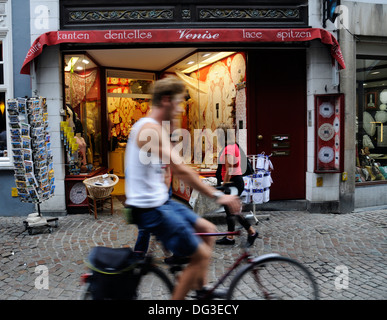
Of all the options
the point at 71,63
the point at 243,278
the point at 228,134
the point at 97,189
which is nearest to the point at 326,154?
the point at 228,134

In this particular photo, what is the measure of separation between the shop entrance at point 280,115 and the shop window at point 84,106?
12.9 feet

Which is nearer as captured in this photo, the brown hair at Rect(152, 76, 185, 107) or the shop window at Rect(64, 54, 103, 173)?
the brown hair at Rect(152, 76, 185, 107)

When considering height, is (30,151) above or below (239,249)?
above

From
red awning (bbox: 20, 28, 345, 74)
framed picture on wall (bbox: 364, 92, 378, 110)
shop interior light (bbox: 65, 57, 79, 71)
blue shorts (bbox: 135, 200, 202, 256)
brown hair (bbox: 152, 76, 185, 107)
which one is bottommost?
blue shorts (bbox: 135, 200, 202, 256)

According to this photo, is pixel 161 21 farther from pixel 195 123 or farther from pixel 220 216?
pixel 220 216

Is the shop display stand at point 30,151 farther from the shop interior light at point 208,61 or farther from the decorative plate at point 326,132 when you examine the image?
the decorative plate at point 326,132

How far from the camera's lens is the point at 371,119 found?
29.0 feet

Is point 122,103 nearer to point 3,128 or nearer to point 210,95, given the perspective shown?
point 210,95

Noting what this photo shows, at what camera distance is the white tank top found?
2.79 meters

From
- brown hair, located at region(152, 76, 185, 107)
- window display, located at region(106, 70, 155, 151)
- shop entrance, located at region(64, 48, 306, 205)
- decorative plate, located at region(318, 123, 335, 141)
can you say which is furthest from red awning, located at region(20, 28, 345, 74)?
brown hair, located at region(152, 76, 185, 107)

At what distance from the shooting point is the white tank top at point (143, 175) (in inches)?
110

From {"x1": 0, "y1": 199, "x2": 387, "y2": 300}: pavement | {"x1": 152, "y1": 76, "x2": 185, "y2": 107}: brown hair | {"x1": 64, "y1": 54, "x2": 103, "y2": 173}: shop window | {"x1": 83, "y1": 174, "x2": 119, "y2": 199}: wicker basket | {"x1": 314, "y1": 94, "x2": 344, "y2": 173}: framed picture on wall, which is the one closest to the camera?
{"x1": 152, "y1": 76, "x2": 185, "y2": 107}: brown hair

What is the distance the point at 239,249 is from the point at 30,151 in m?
3.96

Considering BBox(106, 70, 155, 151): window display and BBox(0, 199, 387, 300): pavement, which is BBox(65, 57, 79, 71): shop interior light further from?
BBox(0, 199, 387, 300): pavement
